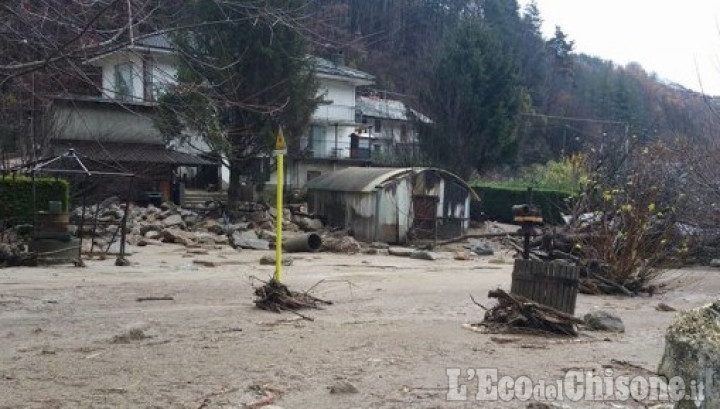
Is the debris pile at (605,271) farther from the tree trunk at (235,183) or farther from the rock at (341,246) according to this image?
the tree trunk at (235,183)

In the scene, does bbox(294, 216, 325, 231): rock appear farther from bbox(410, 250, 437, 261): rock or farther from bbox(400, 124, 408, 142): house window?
bbox(400, 124, 408, 142): house window

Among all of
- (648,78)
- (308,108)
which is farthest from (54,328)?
(648,78)

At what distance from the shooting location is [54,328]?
8953 mm

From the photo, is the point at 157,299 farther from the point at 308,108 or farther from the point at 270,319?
the point at 308,108

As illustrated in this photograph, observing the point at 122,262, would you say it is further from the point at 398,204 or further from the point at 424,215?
the point at 424,215

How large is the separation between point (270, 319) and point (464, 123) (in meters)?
41.3

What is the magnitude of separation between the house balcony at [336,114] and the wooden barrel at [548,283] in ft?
140

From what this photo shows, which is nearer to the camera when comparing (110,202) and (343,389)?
(343,389)

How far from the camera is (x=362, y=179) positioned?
29875mm

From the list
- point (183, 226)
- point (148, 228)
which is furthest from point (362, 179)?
point (148, 228)

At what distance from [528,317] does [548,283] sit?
800 mm

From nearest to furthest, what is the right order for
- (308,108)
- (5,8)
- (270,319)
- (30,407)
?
(30,407), (5,8), (270,319), (308,108)

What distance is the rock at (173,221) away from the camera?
29.3 m

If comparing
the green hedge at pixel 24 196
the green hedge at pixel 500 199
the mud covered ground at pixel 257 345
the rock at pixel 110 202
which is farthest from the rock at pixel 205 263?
the green hedge at pixel 500 199
